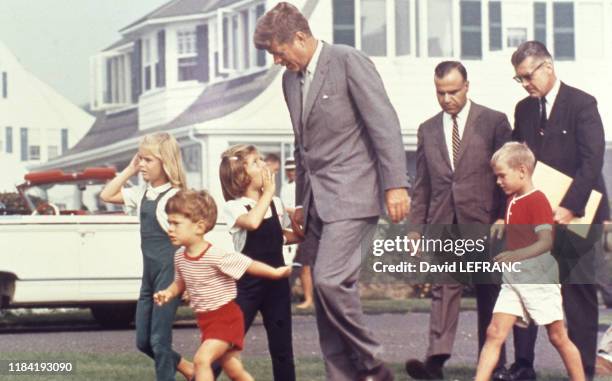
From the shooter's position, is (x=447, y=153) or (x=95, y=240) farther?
(x=95, y=240)

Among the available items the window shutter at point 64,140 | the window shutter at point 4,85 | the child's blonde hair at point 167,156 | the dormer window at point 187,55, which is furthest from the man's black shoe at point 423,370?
the window shutter at point 4,85

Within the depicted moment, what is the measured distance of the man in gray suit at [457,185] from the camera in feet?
28.0

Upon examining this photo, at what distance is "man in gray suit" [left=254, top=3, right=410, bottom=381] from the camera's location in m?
7.49

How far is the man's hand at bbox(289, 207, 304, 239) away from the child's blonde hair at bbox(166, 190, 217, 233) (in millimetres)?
483

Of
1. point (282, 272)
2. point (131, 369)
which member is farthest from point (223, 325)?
point (131, 369)

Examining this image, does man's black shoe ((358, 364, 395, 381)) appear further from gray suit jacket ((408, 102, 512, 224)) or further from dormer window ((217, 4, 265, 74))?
dormer window ((217, 4, 265, 74))

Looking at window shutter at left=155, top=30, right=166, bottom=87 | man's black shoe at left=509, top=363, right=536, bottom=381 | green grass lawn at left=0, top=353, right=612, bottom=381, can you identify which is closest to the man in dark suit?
man's black shoe at left=509, top=363, right=536, bottom=381

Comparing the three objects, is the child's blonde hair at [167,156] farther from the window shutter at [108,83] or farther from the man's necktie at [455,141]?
the window shutter at [108,83]

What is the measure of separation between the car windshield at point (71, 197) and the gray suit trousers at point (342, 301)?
266 cm

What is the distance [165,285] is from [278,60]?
3.44 ft

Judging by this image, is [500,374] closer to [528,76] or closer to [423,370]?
[423,370]

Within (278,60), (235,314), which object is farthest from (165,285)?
(278,60)

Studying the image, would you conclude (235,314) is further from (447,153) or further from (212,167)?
(212,167)

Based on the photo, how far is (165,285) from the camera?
25.7 feet
